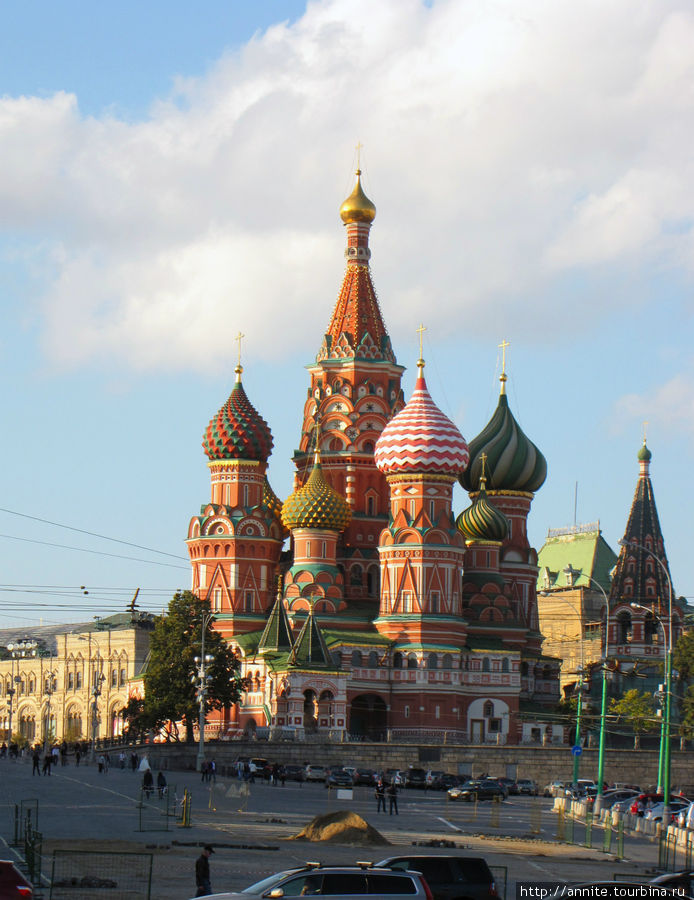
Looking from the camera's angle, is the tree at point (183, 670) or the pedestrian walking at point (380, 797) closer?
the pedestrian walking at point (380, 797)

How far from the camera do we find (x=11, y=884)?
75.8 ft

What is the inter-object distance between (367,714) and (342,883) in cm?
6453

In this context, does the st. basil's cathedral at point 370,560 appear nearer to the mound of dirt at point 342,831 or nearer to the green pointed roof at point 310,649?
the green pointed roof at point 310,649

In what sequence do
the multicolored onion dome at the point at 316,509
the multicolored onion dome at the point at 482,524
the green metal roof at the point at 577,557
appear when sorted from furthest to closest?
1. the green metal roof at the point at 577,557
2. the multicolored onion dome at the point at 482,524
3. the multicolored onion dome at the point at 316,509

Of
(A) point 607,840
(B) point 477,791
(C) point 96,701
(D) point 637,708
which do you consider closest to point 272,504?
(D) point 637,708

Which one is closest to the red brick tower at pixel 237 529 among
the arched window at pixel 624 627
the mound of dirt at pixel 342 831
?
the arched window at pixel 624 627

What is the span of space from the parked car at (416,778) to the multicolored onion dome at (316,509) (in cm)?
2234

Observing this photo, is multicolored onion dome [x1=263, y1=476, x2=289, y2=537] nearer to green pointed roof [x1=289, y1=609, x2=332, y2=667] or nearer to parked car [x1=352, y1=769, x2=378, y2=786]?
green pointed roof [x1=289, y1=609, x2=332, y2=667]

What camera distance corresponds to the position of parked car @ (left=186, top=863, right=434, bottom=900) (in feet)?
80.8

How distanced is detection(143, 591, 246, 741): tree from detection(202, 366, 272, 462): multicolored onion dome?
15.5 meters

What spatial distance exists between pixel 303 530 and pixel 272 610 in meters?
4.60

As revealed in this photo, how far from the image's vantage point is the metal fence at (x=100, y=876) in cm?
2841

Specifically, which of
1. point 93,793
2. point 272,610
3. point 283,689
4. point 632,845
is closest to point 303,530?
point 272,610

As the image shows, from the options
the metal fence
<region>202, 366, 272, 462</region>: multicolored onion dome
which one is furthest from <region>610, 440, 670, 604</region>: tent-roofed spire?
the metal fence
